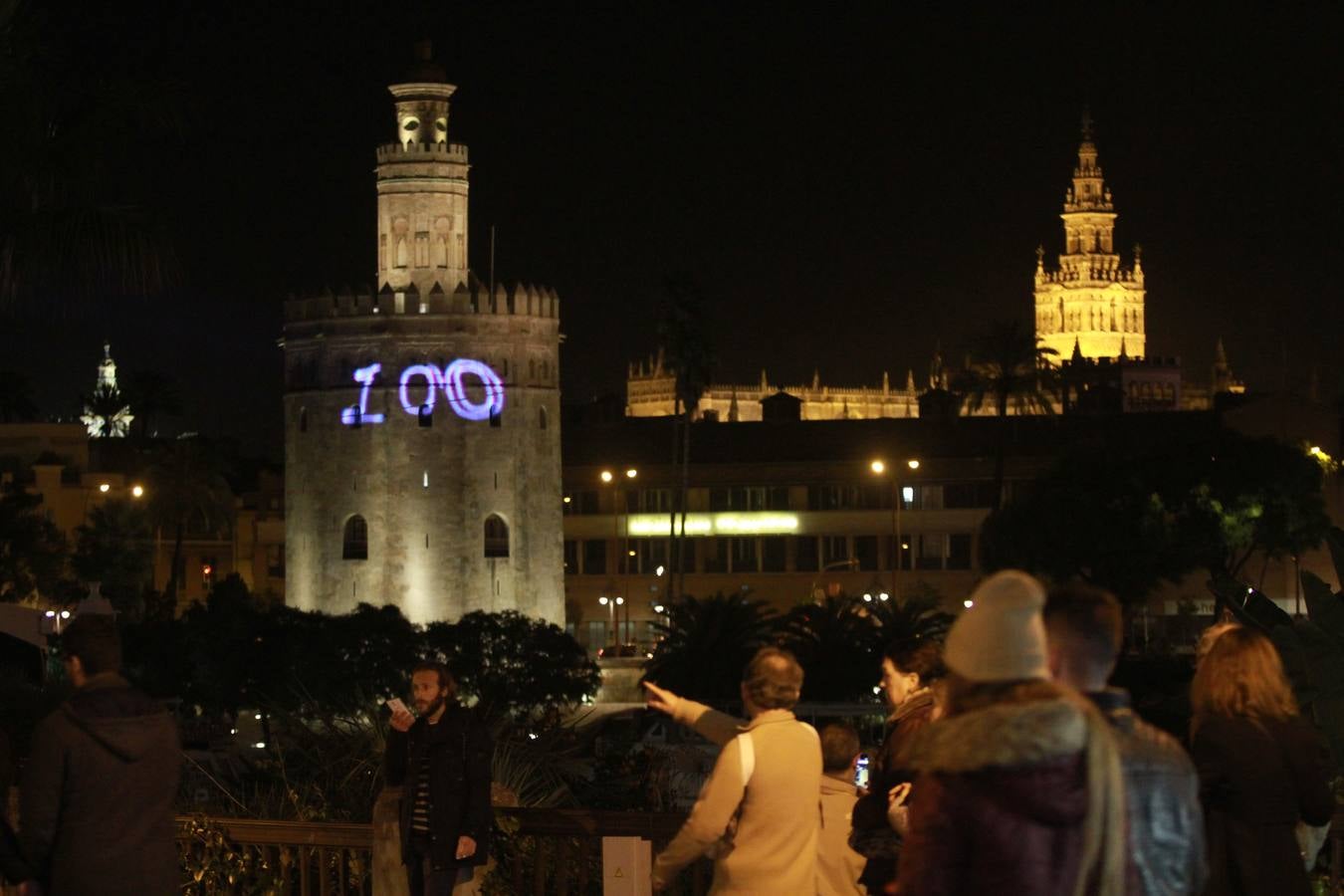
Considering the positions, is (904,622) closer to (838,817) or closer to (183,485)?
(838,817)

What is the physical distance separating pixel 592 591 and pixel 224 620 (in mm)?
27737

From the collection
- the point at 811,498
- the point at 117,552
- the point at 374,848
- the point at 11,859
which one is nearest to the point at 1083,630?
the point at 11,859

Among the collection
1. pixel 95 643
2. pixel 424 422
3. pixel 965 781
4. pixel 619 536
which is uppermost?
pixel 424 422

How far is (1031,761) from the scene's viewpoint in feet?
19.8

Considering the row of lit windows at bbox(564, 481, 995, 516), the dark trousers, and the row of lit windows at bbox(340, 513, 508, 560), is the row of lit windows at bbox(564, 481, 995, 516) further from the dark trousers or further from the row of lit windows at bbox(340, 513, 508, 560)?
the dark trousers

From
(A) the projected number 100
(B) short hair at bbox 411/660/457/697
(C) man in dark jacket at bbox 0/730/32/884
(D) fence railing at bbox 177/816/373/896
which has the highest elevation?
(A) the projected number 100

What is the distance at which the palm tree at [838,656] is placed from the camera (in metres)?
49.7

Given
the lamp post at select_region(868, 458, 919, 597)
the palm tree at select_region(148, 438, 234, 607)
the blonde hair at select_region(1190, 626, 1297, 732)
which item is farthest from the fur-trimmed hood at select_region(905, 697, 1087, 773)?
the palm tree at select_region(148, 438, 234, 607)

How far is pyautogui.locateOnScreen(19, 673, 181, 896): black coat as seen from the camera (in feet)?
28.4

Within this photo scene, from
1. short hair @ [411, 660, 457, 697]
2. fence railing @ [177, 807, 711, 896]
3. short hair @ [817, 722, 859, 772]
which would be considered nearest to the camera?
short hair @ [817, 722, 859, 772]

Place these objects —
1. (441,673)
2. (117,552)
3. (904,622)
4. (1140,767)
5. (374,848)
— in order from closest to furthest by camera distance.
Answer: (1140,767), (441,673), (374,848), (904,622), (117,552)

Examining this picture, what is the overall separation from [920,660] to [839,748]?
2.70 feet

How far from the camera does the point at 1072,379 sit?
172m

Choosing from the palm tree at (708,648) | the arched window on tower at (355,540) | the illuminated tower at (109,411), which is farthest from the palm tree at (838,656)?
the illuminated tower at (109,411)
